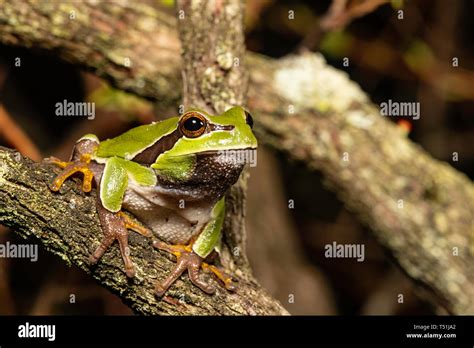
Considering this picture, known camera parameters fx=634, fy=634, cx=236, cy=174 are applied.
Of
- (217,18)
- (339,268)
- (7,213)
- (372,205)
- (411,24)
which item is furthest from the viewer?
(339,268)

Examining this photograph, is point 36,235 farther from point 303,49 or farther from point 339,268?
point 339,268

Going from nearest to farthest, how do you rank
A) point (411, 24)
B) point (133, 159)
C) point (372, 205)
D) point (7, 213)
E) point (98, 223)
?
point (7, 213) → point (98, 223) → point (133, 159) → point (372, 205) → point (411, 24)

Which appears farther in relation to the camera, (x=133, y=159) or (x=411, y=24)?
(x=411, y=24)

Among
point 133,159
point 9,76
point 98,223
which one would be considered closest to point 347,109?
point 133,159

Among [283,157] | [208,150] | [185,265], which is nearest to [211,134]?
[208,150]

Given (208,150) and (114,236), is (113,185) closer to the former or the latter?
(114,236)

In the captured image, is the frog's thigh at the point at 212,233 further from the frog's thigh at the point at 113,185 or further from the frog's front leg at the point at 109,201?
the frog's thigh at the point at 113,185

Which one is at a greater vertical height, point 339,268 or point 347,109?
point 347,109

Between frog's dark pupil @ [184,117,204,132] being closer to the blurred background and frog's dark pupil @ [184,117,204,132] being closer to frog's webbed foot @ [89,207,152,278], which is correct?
frog's webbed foot @ [89,207,152,278]
